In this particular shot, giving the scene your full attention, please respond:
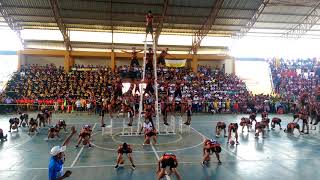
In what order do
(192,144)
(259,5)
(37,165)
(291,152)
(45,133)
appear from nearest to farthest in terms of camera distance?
(37,165) → (291,152) → (192,144) → (45,133) → (259,5)

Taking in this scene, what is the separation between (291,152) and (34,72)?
1483 inches

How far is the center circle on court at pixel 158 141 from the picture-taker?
20.3 meters

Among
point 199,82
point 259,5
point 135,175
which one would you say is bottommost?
point 135,175

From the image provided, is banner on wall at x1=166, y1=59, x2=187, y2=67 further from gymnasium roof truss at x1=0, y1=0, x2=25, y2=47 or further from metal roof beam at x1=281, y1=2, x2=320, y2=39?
gymnasium roof truss at x1=0, y1=0, x2=25, y2=47

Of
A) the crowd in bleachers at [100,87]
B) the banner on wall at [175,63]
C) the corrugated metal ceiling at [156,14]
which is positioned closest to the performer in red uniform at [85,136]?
the crowd in bleachers at [100,87]

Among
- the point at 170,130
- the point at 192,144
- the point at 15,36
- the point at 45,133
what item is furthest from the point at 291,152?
the point at 15,36

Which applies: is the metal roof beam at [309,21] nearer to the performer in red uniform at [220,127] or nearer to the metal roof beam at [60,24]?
the performer in red uniform at [220,127]

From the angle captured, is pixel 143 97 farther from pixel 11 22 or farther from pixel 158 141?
pixel 11 22

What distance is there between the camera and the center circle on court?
2031 cm

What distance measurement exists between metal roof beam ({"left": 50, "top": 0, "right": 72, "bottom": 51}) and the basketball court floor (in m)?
20.1

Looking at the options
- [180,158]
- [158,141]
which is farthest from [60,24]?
[180,158]

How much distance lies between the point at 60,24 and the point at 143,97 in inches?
743

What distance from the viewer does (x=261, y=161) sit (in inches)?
677

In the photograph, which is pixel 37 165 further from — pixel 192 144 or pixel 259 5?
pixel 259 5
